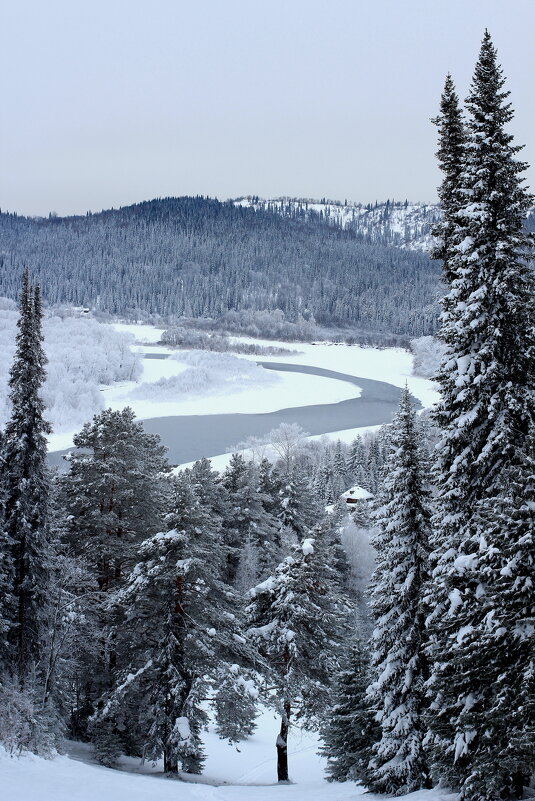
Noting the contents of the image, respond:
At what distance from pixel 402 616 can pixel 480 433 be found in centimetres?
569

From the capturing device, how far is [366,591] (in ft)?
58.6

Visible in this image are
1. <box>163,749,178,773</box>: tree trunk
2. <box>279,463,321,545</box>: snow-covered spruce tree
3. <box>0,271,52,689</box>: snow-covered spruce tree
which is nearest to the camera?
<box>163,749,178,773</box>: tree trunk

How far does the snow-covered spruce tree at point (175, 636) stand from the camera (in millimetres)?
17312

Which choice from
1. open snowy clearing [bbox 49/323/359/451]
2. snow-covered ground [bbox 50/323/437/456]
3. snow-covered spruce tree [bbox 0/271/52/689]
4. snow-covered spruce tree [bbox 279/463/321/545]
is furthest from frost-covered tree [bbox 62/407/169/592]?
open snowy clearing [bbox 49/323/359/451]

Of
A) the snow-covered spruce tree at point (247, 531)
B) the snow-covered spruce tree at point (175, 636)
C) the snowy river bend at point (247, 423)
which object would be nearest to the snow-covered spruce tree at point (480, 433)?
the snow-covered spruce tree at point (175, 636)

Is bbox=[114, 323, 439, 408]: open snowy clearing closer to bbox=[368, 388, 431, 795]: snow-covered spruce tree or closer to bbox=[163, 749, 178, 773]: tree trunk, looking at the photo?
bbox=[368, 388, 431, 795]: snow-covered spruce tree

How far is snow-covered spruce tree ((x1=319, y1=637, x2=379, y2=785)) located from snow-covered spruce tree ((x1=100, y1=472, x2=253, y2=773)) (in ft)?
10.4

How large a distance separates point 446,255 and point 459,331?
107 inches

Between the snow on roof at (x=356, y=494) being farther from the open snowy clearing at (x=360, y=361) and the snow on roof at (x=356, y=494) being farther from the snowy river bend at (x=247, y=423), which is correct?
the open snowy clearing at (x=360, y=361)

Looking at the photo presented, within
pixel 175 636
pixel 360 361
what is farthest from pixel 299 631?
pixel 360 361

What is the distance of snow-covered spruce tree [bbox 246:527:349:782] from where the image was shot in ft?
65.4

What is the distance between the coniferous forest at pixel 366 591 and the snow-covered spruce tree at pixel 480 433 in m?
0.04

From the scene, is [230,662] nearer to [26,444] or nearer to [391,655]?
[391,655]

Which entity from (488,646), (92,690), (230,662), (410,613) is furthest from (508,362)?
(92,690)
